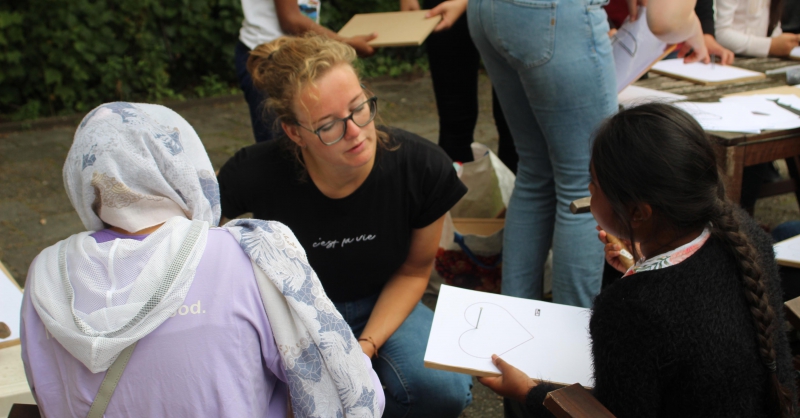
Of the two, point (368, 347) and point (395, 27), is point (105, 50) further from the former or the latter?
point (368, 347)

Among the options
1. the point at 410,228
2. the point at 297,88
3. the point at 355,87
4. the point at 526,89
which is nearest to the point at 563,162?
the point at 526,89

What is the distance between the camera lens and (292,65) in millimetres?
1745

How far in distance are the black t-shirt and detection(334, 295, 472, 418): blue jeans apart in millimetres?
226

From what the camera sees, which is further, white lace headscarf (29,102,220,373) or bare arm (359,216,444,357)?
bare arm (359,216,444,357)

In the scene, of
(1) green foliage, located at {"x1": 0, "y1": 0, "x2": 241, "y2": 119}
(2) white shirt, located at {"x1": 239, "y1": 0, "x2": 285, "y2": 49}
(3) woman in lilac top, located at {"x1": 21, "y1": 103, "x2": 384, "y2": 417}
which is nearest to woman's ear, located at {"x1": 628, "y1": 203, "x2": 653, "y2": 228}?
(3) woman in lilac top, located at {"x1": 21, "y1": 103, "x2": 384, "y2": 417}

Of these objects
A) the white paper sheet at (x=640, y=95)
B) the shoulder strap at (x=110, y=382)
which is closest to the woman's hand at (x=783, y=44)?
the white paper sheet at (x=640, y=95)

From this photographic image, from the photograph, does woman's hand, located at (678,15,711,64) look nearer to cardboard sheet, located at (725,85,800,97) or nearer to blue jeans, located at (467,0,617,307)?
cardboard sheet, located at (725,85,800,97)

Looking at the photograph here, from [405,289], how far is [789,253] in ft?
3.36

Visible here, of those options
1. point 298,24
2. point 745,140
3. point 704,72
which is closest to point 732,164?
point 745,140

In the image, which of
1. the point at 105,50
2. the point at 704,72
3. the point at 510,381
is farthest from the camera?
the point at 105,50

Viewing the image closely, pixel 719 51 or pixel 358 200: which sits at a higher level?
pixel 358 200

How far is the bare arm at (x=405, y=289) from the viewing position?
188cm

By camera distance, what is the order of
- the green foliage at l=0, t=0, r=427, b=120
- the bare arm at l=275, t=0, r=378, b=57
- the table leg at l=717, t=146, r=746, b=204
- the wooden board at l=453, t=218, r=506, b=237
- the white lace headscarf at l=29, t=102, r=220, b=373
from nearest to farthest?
the white lace headscarf at l=29, t=102, r=220, b=373 → the table leg at l=717, t=146, r=746, b=204 → the bare arm at l=275, t=0, r=378, b=57 → the wooden board at l=453, t=218, r=506, b=237 → the green foliage at l=0, t=0, r=427, b=120

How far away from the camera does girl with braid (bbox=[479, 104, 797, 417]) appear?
1.12m
